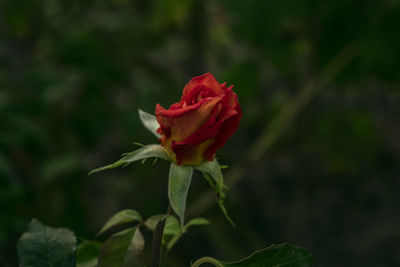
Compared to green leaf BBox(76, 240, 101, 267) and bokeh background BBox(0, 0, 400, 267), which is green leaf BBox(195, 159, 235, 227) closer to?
green leaf BBox(76, 240, 101, 267)

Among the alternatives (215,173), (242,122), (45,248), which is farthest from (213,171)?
(242,122)

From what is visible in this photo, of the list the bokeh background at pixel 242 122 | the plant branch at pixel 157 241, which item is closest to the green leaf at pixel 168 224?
the plant branch at pixel 157 241

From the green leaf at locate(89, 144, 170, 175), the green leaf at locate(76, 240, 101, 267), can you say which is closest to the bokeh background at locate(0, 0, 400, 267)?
the green leaf at locate(76, 240, 101, 267)

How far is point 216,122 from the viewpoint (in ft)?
1.13

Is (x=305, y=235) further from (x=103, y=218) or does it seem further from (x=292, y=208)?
(x=103, y=218)

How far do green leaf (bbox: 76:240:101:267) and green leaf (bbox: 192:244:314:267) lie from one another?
4.9 inches

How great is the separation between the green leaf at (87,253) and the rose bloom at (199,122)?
136 mm

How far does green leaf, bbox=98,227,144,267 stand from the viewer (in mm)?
359

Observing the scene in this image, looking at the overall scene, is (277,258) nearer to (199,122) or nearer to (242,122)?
(199,122)

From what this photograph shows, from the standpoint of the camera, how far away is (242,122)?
5.57 feet

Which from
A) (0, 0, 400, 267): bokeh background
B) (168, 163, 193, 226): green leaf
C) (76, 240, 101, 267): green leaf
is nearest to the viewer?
(168, 163, 193, 226): green leaf

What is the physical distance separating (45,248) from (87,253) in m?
0.06

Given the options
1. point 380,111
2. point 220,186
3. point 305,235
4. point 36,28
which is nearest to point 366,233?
point 305,235

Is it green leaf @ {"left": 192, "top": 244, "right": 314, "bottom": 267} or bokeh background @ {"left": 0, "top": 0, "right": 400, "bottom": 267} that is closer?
green leaf @ {"left": 192, "top": 244, "right": 314, "bottom": 267}
